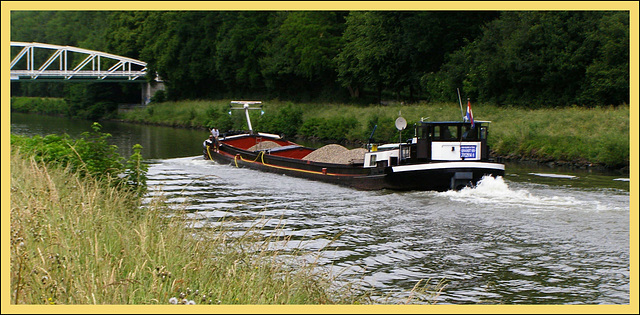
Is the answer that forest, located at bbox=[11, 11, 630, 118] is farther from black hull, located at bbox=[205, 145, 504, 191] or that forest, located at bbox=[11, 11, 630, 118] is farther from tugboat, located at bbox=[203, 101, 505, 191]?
black hull, located at bbox=[205, 145, 504, 191]

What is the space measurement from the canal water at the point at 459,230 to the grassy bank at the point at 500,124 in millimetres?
3212

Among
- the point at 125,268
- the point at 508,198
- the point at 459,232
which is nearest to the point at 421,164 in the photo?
the point at 508,198

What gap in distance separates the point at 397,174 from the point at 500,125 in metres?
16.4

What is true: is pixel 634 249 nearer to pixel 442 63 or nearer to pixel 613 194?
pixel 613 194

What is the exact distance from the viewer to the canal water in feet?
34.0

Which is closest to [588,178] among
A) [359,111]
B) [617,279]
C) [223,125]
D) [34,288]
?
[617,279]

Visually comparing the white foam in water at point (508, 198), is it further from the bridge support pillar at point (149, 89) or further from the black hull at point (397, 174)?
the bridge support pillar at point (149, 89)

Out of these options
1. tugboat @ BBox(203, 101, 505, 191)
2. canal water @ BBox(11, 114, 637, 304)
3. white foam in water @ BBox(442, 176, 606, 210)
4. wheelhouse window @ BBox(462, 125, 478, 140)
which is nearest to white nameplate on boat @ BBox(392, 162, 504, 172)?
tugboat @ BBox(203, 101, 505, 191)

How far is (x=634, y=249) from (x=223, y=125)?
4717 cm

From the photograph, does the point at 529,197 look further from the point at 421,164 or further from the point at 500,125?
the point at 500,125

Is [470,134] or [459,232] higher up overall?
[470,134]

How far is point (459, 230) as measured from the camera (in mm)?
14539

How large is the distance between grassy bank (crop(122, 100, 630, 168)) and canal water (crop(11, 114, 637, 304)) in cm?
321

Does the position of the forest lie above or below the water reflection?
above
